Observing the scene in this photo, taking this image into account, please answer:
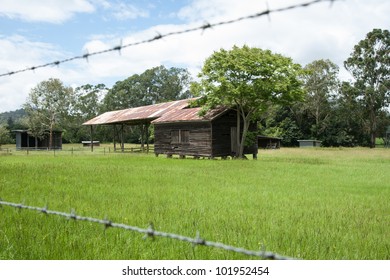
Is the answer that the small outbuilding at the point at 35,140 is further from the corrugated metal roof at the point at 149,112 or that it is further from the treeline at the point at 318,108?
the corrugated metal roof at the point at 149,112

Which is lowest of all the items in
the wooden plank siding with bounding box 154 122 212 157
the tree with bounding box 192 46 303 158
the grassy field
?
the grassy field

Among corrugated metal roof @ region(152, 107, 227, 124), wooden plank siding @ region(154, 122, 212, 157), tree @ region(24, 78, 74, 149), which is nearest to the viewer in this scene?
corrugated metal roof @ region(152, 107, 227, 124)

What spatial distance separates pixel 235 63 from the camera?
1058 inches

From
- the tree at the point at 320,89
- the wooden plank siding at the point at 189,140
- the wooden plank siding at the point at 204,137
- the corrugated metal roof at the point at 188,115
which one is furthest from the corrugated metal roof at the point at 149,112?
the tree at the point at 320,89

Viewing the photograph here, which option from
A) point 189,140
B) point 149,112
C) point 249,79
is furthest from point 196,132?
point 149,112

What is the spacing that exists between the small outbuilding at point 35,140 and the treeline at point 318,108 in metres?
1.49

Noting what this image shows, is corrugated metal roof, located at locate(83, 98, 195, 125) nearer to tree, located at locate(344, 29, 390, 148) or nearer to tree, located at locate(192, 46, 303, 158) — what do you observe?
tree, located at locate(192, 46, 303, 158)

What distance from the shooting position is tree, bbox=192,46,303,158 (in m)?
26.6

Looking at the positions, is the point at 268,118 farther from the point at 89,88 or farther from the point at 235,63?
the point at 235,63

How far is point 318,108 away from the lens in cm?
5850

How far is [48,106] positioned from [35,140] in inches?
222

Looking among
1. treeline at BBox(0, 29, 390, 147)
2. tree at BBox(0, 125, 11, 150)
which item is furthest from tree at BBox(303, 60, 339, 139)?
tree at BBox(0, 125, 11, 150)

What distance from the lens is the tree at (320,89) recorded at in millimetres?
58250
